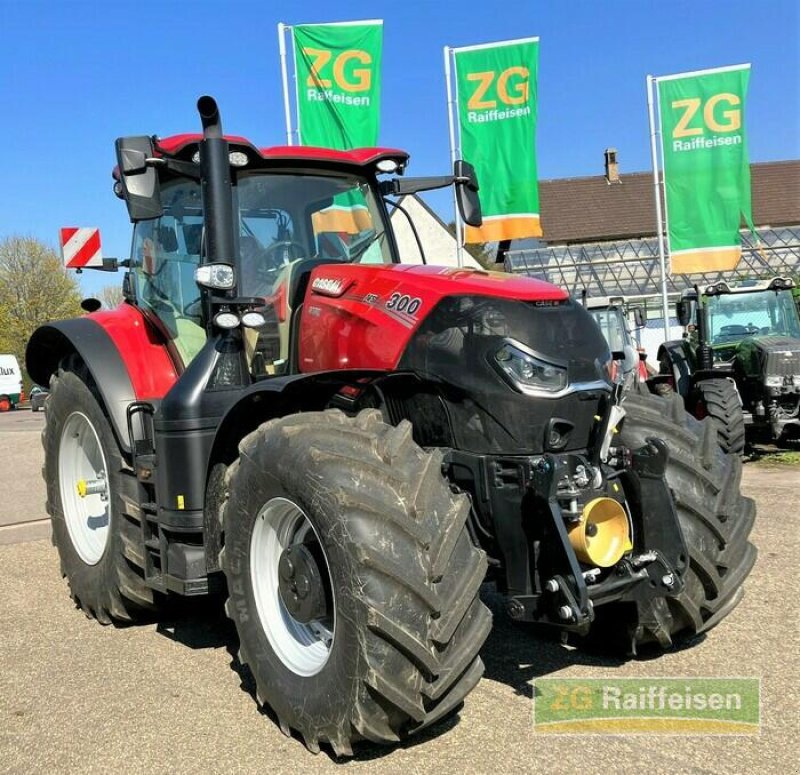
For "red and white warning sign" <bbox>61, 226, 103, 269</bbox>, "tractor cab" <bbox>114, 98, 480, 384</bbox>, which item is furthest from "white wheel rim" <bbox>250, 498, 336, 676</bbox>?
"red and white warning sign" <bbox>61, 226, 103, 269</bbox>

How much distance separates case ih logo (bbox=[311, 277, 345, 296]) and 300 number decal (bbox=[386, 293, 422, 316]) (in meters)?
0.30

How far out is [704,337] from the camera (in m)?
10.9

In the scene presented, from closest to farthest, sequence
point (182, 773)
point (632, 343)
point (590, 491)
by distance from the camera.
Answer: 1. point (182, 773)
2. point (590, 491)
3. point (632, 343)

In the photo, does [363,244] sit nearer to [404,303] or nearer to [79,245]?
[404,303]

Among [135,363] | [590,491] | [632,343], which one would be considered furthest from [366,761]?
[632,343]

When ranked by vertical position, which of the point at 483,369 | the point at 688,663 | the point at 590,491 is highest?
the point at 483,369

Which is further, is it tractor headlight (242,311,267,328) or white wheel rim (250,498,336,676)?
tractor headlight (242,311,267,328)

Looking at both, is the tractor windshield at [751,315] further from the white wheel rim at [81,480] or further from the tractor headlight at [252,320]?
the tractor headlight at [252,320]

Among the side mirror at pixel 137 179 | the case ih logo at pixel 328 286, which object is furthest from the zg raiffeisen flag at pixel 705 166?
the side mirror at pixel 137 179

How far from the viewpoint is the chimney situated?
3912cm

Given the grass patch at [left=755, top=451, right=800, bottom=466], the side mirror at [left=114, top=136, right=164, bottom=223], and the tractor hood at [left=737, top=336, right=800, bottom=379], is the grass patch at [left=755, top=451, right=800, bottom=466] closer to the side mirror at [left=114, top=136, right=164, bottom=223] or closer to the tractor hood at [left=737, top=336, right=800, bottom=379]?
the tractor hood at [left=737, top=336, right=800, bottom=379]

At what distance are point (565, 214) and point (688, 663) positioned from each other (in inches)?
1398

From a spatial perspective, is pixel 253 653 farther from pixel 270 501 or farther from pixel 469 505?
pixel 469 505

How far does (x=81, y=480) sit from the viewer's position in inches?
199
